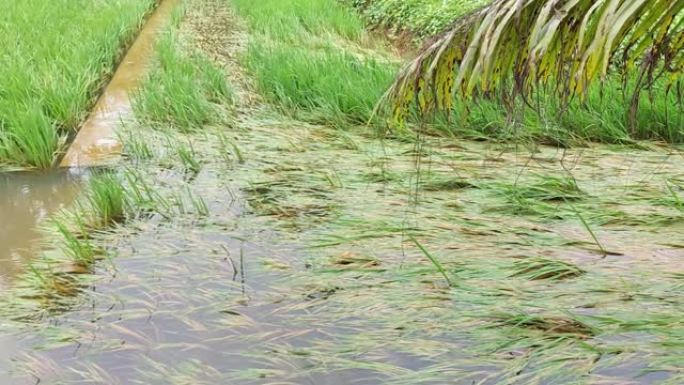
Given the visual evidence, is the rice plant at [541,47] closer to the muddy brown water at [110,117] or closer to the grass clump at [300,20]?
the muddy brown water at [110,117]

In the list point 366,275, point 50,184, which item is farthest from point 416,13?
point 366,275

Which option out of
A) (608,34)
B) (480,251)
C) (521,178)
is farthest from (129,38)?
(608,34)

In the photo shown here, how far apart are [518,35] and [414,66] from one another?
0.84ft

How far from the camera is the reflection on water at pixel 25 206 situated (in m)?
2.38

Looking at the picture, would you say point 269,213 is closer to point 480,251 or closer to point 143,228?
point 143,228

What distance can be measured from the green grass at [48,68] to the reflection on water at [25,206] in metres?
0.15

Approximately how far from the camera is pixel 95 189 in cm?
262

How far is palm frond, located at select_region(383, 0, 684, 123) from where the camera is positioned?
131 cm

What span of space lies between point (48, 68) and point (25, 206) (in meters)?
1.75

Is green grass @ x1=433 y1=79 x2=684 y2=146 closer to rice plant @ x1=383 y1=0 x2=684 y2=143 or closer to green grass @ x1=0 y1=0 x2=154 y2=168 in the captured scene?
rice plant @ x1=383 y1=0 x2=684 y2=143

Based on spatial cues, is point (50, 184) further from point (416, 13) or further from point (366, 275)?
point (416, 13)

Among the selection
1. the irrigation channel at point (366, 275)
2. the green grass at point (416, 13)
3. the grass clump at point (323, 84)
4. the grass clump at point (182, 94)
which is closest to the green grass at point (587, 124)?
the irrigation channel at point (366, 275)

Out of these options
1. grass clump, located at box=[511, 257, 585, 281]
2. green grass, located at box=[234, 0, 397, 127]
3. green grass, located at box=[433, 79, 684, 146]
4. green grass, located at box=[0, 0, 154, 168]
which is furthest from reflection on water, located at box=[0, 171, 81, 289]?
green grass, located at box=[433, 79, 684, 146]

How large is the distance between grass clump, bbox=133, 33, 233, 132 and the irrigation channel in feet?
2.23
